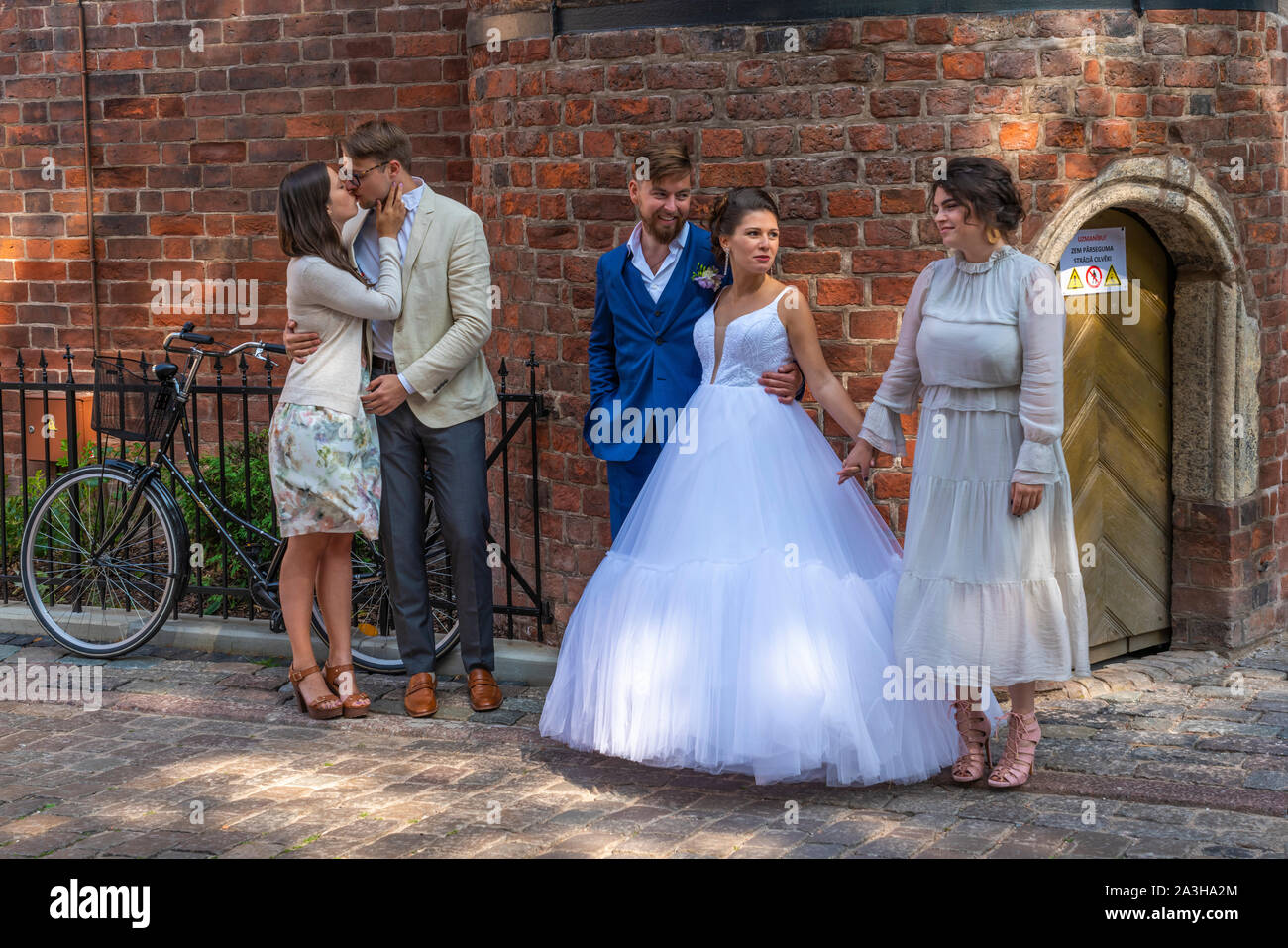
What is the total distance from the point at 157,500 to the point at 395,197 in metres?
1.91

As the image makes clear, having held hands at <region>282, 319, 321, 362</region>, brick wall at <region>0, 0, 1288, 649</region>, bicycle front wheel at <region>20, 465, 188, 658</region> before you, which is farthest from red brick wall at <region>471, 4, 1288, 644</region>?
bicycle front wheel at <region>20, 465, 188, 658</region>

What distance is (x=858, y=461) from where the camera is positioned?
549cm

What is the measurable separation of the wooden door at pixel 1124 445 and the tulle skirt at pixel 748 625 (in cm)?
167

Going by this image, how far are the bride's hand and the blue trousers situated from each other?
2.50 ft

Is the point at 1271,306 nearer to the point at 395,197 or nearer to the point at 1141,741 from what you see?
the point at 1141,741

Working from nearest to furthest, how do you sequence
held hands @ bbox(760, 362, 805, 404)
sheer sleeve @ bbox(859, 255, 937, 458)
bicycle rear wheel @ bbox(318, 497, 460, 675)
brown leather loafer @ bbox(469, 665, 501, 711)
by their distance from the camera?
sheer sleeve @ bbox(859, 255, 937, 458) < held hands @ bbox(760, 362, 805, 404) < brown leather loafer @ bbox(469, 665, 501, 711) < bicycle rear wheel @ bbox(318, 497, 460, 675)

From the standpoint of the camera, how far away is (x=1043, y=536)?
5.17 m

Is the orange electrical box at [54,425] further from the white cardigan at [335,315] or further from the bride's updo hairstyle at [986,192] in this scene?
the bride's updo hairstyle at [986,192]

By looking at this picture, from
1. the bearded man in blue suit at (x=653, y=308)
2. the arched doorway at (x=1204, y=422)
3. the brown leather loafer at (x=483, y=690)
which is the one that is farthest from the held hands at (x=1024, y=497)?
the brown leather loafer at (x=483, y=690)

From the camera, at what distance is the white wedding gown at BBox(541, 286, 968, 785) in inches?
200

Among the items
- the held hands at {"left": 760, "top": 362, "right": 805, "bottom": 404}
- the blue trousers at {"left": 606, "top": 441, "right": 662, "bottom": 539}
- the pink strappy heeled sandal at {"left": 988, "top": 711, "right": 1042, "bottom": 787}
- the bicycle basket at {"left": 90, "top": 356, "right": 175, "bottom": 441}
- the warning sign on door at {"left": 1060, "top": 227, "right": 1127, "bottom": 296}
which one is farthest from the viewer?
the bicycle basket at {"left": 90, "top": 356, "right": 175, "bottom": 441}

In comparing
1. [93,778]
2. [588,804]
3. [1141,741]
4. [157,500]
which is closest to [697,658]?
[588,804]

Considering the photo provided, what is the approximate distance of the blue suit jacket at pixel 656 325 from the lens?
5762 mm

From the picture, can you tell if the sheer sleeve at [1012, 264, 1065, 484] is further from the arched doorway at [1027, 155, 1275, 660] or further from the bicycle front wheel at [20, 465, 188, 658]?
the bicycle front wheel at [20, 465, 188, 658]
